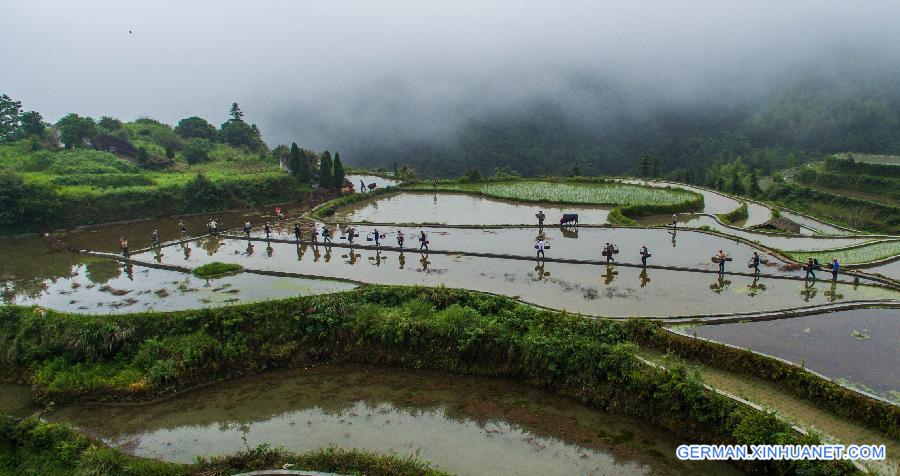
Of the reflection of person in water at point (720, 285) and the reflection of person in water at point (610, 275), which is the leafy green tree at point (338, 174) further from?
the reflection of person in water at point (720, 285)

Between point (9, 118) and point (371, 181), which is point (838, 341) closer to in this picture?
point (371, 181)

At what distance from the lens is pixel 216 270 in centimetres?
2156

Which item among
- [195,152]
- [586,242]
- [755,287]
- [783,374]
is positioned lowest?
[783,374]


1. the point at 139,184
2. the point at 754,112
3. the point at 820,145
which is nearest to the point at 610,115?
the point at 754,112

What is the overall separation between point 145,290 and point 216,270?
2706mm

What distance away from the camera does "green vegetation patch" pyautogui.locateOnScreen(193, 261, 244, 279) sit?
21.4 metres

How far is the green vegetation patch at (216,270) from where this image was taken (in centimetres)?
2139

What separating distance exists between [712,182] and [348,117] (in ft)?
327

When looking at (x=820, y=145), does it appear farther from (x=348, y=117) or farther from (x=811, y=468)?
(x=348, y=117)

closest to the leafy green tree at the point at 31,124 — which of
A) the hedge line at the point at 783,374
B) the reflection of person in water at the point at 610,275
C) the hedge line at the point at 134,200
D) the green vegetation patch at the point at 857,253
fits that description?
the hedge line at the point at 134,200

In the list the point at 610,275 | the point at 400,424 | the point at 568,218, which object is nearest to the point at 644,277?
the point at 610,275

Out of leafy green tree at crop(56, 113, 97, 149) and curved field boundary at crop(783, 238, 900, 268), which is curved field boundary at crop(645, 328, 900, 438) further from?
leafy green tree at crop(56, 113, 97, 149)

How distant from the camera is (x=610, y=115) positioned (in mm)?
116750

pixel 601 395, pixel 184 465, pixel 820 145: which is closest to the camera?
pixel 184 465
